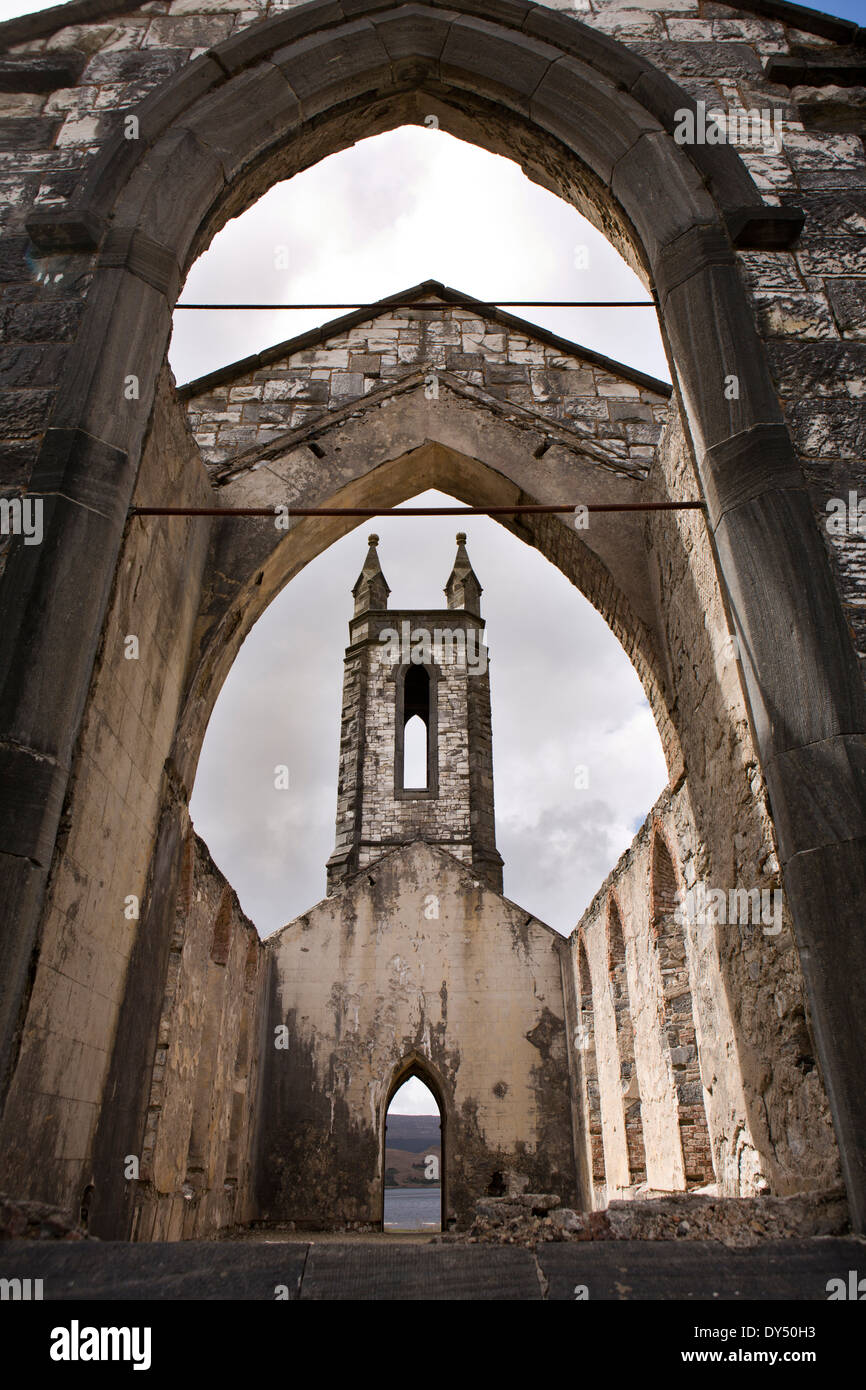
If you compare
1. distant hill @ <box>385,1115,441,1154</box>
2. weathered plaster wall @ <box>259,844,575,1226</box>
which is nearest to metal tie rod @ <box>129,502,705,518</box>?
weathered plaster wall @ <box>259,844,575,1226</box>

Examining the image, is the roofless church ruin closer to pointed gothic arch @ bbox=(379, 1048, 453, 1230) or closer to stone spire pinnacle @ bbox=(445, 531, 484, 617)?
pointed gothic arch @ bbox=(379, 1048, 453, 1230)

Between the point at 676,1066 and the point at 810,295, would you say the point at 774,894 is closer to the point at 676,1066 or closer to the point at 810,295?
the point at 810,295

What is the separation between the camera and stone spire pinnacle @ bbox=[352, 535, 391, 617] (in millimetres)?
21844

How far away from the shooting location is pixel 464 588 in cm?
2236

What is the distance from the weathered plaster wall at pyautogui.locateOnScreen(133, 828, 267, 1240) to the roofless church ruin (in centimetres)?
15

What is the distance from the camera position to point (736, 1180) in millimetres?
3668

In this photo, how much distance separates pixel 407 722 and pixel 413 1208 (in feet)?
99.1

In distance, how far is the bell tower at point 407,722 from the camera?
17.9 metres

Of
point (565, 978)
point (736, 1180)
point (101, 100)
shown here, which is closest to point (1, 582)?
point (101, 100)

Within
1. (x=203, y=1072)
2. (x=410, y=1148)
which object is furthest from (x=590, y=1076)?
(x=410, y=1148)

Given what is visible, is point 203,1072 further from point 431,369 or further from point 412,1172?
point 412,1172

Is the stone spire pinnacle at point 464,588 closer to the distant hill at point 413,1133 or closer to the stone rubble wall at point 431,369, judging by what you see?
the stone rubble wall at point 431,369

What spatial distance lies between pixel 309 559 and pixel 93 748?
2.77 m

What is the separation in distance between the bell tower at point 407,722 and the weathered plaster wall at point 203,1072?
606 cm
